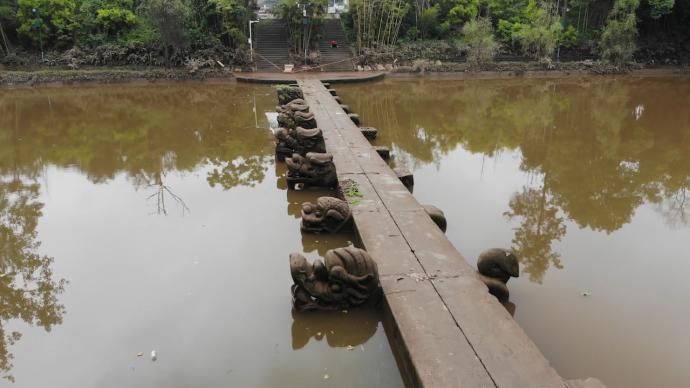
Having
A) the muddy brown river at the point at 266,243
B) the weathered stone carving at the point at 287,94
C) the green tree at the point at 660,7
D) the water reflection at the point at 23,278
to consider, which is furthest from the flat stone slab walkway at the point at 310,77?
the water reflection at the point at 23,278

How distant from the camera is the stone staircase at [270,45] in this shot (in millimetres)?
19734

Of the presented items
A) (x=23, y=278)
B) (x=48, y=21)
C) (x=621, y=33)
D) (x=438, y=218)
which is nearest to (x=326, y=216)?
(x=438, y=218)

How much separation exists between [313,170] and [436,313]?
145 inches

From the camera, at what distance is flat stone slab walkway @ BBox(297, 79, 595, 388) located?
3248 millimetres

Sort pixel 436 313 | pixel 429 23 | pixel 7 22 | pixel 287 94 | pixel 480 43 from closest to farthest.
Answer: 1. pixel 436 313
2. pixel 287 94
3. pixel 7 22
4. pixel 480 43
5. pixel 429 23

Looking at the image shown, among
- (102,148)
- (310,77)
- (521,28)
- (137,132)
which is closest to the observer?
(102,148)

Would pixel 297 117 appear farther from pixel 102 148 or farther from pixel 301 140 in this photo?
pixel 102 148

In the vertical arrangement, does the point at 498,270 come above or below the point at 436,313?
above

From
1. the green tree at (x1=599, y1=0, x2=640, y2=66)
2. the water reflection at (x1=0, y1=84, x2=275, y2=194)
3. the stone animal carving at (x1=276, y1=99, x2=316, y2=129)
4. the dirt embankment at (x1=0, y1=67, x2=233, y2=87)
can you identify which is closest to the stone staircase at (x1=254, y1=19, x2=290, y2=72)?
the dirt embankment at (x1=0, y1=67, x2=233, y2=87)

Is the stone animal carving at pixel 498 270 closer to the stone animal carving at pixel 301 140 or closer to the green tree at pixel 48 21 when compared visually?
the stone animal carving at pixel 301 140

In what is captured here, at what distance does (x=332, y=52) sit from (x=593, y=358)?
18.8 meters

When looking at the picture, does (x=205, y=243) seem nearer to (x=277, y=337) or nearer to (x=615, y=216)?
(x=277, y=337)

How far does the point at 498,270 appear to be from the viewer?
14.5ft

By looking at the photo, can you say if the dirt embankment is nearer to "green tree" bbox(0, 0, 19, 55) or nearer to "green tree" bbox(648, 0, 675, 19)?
"green tree" bbox(0, 0, 19, 55)
